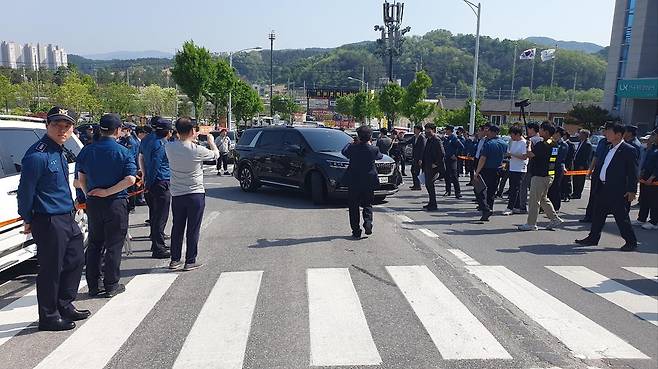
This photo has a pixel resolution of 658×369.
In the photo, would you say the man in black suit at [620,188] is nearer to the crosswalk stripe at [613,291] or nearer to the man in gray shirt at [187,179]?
the crosswalk stripe at [613,291]

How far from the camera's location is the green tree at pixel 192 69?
3784 cm

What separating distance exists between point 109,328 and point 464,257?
A: 4796 mm

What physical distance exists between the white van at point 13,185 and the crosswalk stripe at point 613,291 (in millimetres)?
6111

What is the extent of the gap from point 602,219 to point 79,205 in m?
7.63

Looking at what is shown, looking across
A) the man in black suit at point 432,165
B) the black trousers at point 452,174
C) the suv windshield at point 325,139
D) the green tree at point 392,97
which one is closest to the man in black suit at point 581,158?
the black trousers at point 452,174

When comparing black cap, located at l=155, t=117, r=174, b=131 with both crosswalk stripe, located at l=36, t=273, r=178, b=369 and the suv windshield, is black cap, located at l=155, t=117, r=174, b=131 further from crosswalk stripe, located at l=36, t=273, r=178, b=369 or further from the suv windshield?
the suv windshield

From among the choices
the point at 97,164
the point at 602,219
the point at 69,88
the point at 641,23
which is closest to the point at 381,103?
the point at 641,23

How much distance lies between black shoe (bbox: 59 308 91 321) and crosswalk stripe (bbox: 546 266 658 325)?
5.49 meters

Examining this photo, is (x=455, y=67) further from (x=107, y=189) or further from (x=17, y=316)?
(x=17, y=316)

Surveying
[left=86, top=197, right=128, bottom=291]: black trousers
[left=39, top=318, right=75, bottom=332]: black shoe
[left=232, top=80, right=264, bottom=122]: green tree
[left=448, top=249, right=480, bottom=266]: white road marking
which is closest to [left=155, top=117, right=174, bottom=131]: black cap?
[left=86, top=197, right=128, bottom=291]: black trousers

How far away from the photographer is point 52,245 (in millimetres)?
4668

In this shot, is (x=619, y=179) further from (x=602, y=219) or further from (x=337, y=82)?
(x=337, y=82)

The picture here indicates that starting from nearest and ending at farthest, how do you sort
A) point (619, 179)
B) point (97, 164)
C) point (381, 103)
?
point (97, 164) → point (619, 179) → point (381, 103)

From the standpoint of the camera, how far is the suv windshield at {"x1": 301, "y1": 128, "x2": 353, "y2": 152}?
492 inches
